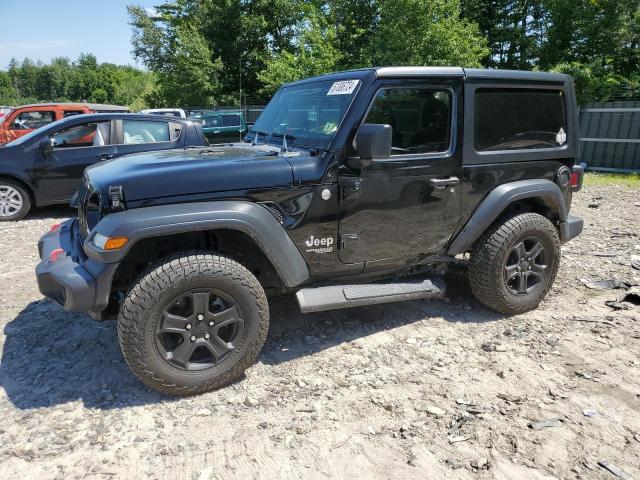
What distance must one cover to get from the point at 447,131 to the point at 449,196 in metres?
0.48

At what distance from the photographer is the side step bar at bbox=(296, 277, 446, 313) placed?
3.26m

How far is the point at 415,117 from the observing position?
3.52m

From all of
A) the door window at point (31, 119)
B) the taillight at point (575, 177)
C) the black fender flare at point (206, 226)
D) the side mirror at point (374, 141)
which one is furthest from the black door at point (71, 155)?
the taillight at point (575, 177)

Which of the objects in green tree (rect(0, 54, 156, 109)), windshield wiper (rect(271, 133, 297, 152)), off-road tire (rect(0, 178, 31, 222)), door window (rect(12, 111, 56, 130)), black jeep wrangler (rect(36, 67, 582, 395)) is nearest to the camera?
black jeep wrangler (rect(36, 67, 582, 395))

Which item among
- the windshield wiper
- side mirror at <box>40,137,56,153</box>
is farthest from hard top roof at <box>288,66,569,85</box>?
side mirror at <box>40,137,56,153</box>

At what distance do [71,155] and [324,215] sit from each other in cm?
576

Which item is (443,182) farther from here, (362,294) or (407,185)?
(362,294)

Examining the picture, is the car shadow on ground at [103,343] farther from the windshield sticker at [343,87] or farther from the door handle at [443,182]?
the windshield sticker at [343,87]

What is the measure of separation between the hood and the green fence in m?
13.1

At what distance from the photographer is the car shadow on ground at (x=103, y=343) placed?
3.04 m

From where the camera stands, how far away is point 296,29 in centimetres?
2930

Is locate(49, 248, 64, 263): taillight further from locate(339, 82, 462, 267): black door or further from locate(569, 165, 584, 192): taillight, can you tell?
locate(569, 165, 584, 192): taillight

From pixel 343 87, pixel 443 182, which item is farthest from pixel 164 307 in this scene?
pixel 443 182

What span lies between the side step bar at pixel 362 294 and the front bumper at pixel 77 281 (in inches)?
46.7
